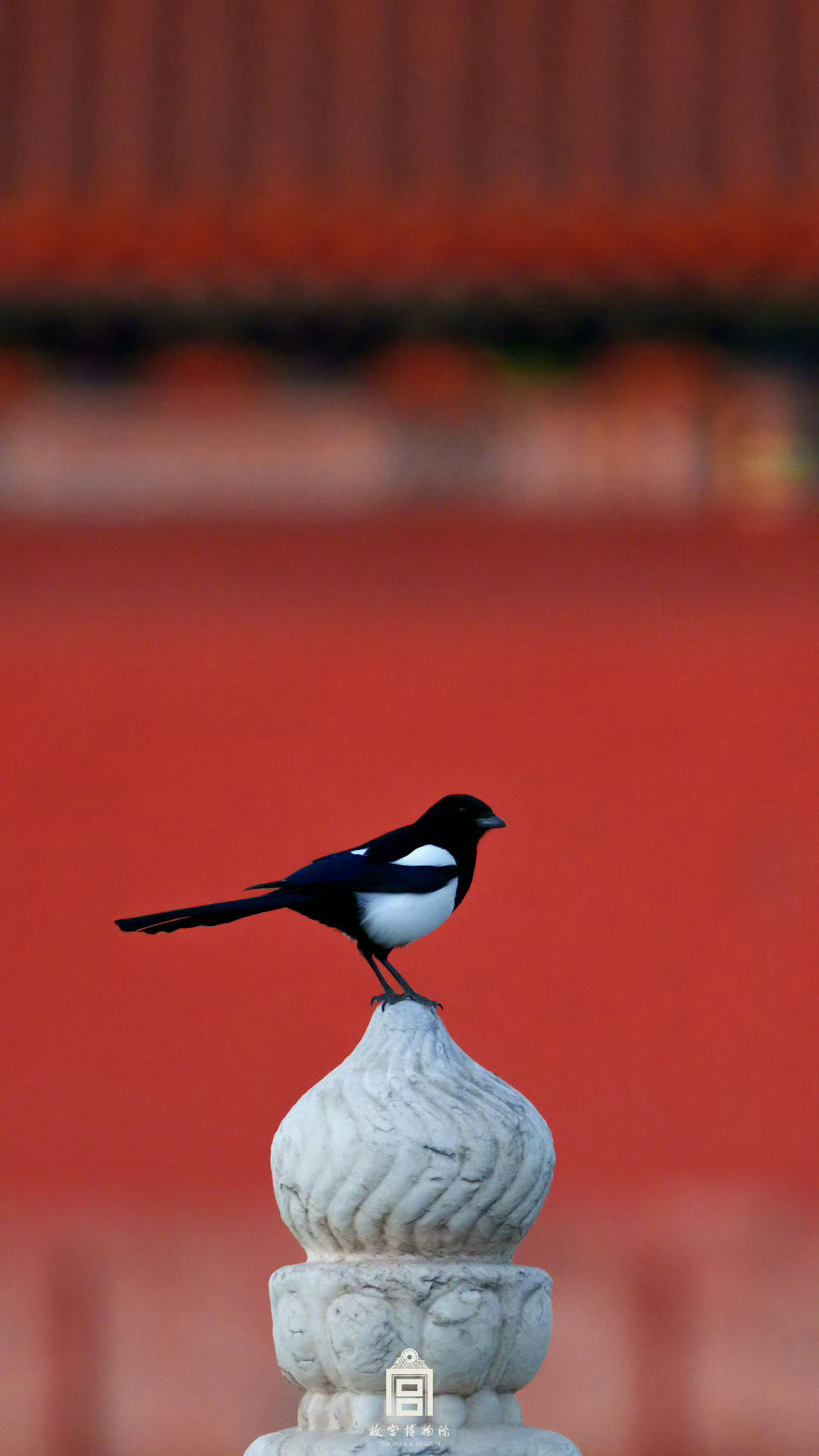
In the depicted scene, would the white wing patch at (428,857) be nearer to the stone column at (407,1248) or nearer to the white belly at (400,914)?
the white belly at (400,914)

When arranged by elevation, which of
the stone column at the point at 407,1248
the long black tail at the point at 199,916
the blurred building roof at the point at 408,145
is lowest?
the stone column at the point at 407,1248

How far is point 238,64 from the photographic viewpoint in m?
8.33

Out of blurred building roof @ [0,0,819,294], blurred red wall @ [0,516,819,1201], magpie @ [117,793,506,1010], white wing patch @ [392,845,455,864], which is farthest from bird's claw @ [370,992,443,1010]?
blurred building roof @ [0,0,819,294]

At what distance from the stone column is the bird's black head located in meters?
0.59

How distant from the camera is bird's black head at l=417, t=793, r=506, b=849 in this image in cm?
434

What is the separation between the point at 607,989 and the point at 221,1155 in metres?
1.28

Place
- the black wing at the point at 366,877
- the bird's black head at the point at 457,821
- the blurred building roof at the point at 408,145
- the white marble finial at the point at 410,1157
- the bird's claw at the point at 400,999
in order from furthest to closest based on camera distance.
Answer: the blurred building roof at the point at 408,145, the bird's black head at the point at 457,821, the black wing at the point at 366,877, the bird's claw at the point at 400,999, the white marble finial at the point at 410,1157

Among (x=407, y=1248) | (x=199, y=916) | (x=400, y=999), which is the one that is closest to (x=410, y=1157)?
(x=407, y=1248)

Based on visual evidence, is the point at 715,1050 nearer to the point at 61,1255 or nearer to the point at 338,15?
the point at 61,1255

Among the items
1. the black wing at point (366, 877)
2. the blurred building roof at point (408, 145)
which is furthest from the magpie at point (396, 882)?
the blurred building roof at point (408, 145)

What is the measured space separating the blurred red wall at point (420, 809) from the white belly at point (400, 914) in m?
3.46

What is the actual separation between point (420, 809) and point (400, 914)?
365 cm

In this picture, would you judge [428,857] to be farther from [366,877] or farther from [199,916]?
[199,916]

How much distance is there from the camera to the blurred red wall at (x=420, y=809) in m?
7.77
